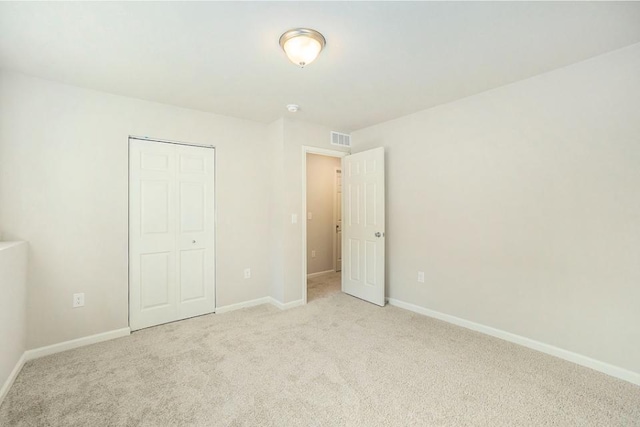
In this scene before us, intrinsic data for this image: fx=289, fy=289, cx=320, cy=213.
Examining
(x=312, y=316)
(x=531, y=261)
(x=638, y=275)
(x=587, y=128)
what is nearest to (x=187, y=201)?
(x=312, y=316)

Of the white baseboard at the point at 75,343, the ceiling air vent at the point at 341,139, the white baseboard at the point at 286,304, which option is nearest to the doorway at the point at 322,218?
the ceiling air vent at the point at 341,139

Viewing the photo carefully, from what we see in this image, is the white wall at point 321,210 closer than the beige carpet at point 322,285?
No

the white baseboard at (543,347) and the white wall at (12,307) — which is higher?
the white wall at (12,307)

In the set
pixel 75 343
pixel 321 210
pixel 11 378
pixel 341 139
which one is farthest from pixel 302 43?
pixel 321 210

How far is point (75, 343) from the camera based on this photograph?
2.62 m

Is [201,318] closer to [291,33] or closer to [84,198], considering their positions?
[84,198]

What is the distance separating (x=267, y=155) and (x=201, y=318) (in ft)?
7.04

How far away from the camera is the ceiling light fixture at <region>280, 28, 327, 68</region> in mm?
1856

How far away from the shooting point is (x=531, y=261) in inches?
101

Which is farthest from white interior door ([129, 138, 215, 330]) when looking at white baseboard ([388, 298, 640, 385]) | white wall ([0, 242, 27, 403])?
white baseboard ([388, 298, 640, 385])

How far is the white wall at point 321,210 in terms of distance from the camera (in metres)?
5.28

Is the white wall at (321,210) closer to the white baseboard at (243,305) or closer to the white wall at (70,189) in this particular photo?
the white baseboard at (243,305)

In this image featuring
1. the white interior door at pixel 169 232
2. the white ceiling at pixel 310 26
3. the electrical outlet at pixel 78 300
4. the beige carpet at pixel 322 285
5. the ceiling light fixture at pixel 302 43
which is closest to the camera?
the white ceiling at pixel 310 26

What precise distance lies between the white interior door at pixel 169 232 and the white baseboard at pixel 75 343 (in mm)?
130
